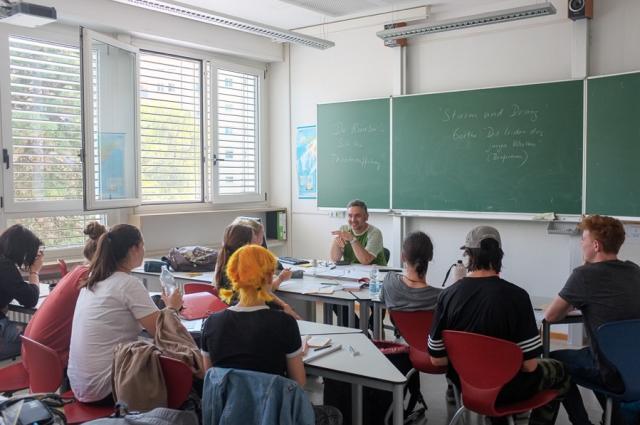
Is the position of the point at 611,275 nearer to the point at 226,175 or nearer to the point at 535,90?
the point at 535,90

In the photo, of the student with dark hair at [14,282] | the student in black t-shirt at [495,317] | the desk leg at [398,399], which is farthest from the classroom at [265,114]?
the desk leg at [398,399]

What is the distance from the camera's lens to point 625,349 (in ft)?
8.68

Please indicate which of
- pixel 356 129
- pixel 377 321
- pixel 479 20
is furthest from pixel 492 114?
pixel 377 321

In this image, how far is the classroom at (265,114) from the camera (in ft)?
16.2

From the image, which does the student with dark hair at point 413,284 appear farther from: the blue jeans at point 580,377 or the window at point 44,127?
the window at point 44,127

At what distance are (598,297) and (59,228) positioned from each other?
4.44 m

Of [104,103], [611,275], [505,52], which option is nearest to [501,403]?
[611,275]

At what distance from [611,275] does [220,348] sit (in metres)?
1.86

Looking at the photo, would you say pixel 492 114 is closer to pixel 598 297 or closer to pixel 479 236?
pixel 479 236

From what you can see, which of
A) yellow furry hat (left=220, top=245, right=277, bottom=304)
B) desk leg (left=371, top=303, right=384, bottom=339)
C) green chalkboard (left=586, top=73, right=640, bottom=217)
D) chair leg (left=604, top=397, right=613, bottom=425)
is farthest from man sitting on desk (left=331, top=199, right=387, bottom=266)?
yellow furry hat (left=220, top=245, right=277, bottom=304)

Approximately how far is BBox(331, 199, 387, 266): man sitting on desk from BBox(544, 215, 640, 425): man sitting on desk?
1.87 m

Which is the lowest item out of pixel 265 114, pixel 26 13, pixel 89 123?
pixel 89 123

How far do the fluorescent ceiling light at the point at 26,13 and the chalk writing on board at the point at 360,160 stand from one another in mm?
3288

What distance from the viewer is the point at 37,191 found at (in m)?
5.12
